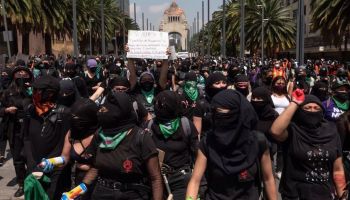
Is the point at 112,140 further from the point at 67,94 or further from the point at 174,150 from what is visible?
the point at 67,94

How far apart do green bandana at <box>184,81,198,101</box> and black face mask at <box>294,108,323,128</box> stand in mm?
3105

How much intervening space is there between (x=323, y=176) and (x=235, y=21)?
157 feet

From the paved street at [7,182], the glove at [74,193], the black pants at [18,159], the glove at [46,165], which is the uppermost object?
the glove at [46,165]

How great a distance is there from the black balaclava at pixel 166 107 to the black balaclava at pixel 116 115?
957mm

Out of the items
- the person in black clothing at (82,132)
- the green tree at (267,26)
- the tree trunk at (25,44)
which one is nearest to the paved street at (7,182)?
the person in black clothing at (82,132)

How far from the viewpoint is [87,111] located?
14.7ft

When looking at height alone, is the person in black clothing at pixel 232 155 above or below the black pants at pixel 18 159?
A: above

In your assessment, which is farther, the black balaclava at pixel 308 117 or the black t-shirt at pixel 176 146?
the black t-shirt at pixel 176 146

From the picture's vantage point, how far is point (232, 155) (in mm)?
3650

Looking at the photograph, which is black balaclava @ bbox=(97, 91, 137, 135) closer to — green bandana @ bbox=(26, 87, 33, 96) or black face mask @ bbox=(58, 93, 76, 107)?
black face mask @ bbox=(58, 93, 76, 107)

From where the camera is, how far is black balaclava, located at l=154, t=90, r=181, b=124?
4.68m

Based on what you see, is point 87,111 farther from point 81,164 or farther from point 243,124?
point 243,124

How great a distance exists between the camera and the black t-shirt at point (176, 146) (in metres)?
4.68

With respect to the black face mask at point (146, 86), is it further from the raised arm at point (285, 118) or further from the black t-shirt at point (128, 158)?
the black t-shirt at point (128, 158)
